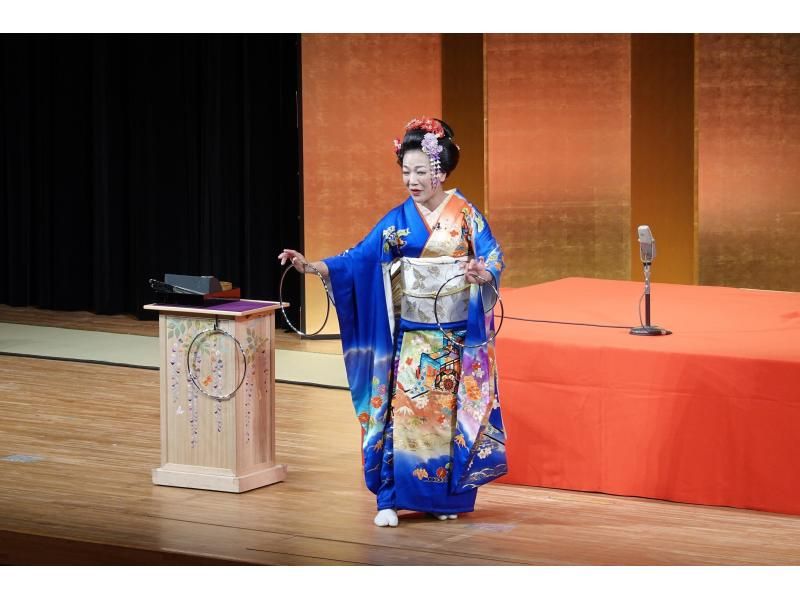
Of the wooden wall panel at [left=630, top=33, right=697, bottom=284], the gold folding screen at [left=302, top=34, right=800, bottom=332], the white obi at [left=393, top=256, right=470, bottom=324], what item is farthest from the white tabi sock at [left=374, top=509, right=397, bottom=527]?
the wooden wall panel at [left=630, top=33, right=697, bottom=284]

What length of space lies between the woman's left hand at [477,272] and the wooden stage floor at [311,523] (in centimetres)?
75

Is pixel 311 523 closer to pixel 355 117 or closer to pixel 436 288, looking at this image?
pixel 436 288

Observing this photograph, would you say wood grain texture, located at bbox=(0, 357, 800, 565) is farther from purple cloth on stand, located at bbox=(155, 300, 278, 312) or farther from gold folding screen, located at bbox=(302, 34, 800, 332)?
gold folding screen, located at bbox=(302, 34, 800, 332)

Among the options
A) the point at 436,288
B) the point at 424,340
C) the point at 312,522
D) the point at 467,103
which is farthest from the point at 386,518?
the point at 467,103

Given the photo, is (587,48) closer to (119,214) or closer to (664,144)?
(664,144)

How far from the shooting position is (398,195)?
7.71 metres

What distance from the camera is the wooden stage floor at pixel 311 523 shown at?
3949mm

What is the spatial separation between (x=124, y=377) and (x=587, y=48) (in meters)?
2.88

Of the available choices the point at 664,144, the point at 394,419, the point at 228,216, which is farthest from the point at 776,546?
the point at 228,216

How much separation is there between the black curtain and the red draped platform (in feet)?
10.5

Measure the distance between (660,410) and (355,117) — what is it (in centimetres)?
355

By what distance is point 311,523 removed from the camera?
429 cm

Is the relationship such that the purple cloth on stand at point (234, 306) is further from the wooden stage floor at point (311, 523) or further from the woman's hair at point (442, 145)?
the woman's hair at point (442, 145)

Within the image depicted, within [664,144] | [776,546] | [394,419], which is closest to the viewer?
[776,546]
